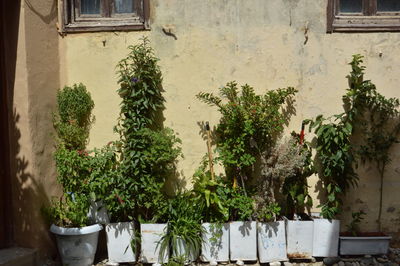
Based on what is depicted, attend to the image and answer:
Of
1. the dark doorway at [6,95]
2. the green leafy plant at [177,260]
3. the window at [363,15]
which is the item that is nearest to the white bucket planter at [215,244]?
the green leafy plant at [177,260]

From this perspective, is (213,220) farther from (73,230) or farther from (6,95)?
(6,95)

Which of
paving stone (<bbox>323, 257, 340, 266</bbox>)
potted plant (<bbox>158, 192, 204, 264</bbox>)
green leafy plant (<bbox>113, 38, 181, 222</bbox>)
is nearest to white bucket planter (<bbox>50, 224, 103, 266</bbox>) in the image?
green leafy plant (<bbox>113, 38, 181, 222</bbox>)

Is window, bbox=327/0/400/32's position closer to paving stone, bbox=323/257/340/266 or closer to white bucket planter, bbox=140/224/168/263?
paving stone, bbox=323/257/340/266

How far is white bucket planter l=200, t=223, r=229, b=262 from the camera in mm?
4906

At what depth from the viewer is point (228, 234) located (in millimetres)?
4945

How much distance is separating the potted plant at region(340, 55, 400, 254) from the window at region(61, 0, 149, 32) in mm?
2666

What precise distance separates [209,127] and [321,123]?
1.36 meters

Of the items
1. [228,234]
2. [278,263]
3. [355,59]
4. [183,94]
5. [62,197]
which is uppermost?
[355,59]

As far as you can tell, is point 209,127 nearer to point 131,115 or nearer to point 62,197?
point 131,115

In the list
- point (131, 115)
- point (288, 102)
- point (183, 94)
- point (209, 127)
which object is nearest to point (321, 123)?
point (288, 102)

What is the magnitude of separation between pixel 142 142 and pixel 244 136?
3.92 ft

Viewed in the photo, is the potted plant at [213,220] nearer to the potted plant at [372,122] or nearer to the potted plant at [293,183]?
the potted plant at [293,183]

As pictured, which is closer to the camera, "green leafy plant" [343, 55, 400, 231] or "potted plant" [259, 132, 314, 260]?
"potted plant" [259, 132, 314, 260]

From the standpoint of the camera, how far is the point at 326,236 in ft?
16.4
